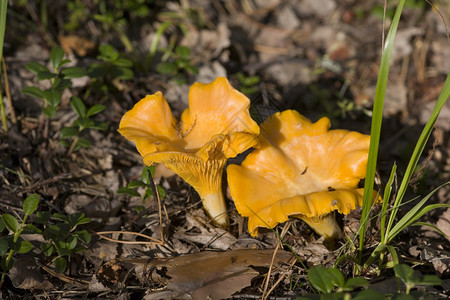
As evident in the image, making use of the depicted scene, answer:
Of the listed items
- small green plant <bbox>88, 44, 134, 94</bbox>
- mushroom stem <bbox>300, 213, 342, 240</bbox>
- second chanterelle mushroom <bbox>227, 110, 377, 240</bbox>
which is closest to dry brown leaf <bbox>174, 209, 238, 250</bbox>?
second chanterelle mushroom <bbox>227, 110, 377, 240</bbox>

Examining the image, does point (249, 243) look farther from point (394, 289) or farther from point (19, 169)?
point (19, 169)

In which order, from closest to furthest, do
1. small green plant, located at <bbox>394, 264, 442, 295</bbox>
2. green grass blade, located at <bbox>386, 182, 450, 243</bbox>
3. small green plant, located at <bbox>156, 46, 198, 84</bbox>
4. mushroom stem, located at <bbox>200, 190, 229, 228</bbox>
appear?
small green plant, located at <bbox>394, 264, 442, 295</bbox> < green grass blade, located at <bbox>386, 182, 450, 243</bbox> < mushroom stem, located at <bbox>200, 190, 229, 228</bbox> < small green plant, located at <bbox>156, 46, 198, 84</bbox>

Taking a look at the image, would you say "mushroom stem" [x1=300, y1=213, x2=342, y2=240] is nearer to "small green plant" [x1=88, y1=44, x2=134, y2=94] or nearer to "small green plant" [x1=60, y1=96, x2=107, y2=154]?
"small green plant" [x1=60, y1=96, x2=107, y2=154]

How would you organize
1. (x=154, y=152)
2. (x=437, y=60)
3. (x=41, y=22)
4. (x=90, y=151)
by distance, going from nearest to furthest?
(x=154, y=152) → (x=90, y=151) → (x=41, y=22) → (x=437, y=60)

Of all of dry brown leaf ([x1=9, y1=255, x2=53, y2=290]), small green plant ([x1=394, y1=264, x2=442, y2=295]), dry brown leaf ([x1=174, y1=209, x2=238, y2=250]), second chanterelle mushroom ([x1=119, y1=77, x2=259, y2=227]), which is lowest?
dry brown leaf ([x1=9, y1=255, x2=53, y2=290])

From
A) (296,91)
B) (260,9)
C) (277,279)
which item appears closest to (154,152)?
(277,279)

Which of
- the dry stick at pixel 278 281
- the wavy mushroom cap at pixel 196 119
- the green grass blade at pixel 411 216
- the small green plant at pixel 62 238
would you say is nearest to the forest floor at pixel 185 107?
the dry stick at pixel 278 281

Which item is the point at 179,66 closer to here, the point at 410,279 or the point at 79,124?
the point at 79,124
